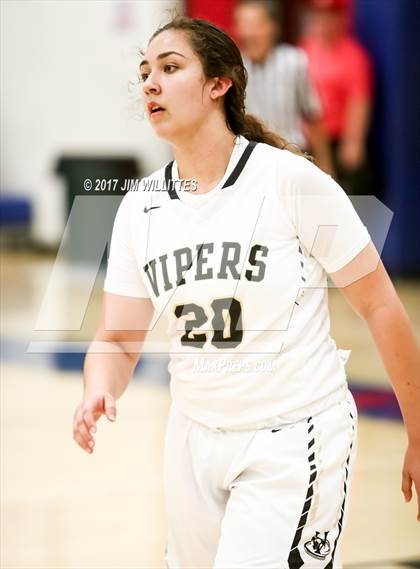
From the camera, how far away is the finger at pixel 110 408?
3188 millimetres

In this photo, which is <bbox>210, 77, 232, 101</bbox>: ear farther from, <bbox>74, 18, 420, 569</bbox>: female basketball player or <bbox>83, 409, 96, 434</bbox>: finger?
<bbox>83, 409, 96, 434</bbox>: finger

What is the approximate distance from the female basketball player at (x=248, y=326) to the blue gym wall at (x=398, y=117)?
358 inches

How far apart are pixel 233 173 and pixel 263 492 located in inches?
33.5

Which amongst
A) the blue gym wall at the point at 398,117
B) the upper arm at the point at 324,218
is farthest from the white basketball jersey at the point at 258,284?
the blue gym wall at the point at 398,117

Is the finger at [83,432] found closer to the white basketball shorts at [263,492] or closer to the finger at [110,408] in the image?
the finger at [110,408]

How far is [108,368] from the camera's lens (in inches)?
134

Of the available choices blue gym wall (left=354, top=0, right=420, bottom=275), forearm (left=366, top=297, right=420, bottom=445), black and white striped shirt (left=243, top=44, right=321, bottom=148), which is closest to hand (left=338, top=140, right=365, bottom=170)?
blue gym wall (left=354, top=0, right=420, bottom=275)

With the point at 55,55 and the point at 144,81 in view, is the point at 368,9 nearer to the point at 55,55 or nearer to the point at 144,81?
the point at 55,55

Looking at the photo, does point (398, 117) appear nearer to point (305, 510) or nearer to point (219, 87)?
point (219, 87)

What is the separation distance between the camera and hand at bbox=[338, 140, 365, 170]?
11.8 meters

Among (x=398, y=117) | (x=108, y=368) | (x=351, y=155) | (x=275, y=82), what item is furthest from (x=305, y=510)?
(x=398, y=117)

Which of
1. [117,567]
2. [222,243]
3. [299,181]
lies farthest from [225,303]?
[117,567]

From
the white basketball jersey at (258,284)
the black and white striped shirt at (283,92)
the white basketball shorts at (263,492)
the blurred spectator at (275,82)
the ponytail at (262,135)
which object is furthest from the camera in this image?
the black and white striped shirt at (283,92)

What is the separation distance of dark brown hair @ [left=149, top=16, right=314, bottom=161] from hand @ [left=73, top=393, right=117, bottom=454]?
832 mm
